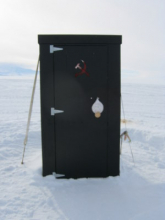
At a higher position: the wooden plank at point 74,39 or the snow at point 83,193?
the wooden plank at point 74,39

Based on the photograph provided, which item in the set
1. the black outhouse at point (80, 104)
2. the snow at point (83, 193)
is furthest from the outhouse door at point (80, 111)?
the snow at point (83, 193)

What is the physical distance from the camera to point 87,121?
312 cm

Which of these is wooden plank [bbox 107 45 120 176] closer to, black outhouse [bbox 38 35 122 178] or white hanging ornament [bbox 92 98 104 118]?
black outhouse [bbox 38 35 122 178]

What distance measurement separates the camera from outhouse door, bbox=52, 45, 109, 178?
3.01m

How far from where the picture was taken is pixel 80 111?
3.09m

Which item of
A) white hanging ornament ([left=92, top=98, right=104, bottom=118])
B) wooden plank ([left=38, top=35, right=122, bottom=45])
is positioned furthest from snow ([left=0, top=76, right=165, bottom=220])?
wooden plank ([left=38, top=35, right=122, bottom=45])

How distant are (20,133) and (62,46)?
3.10 m

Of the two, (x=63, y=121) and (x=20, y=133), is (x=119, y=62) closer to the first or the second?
(x=63, y=121)

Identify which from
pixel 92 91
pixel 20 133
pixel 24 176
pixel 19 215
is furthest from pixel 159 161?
pixel 20 133

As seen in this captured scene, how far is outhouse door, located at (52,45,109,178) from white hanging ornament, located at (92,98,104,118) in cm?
4

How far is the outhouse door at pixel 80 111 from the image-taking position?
301 cm

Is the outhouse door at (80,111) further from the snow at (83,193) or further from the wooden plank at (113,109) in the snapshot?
the snow at (83,193)

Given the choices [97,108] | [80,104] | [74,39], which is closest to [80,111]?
[80,104]

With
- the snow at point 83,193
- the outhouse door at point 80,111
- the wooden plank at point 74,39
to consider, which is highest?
the wooden plank at point 74,39
